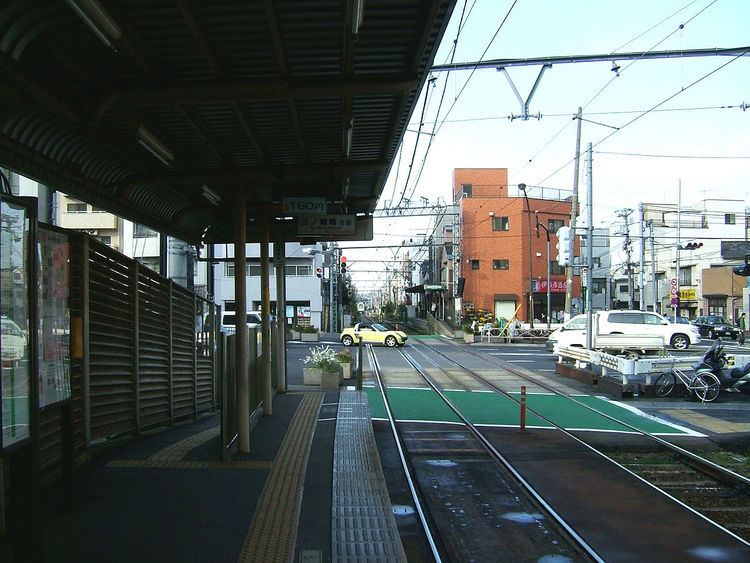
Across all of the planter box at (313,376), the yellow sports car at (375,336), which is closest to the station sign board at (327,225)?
the planter box at (313,376)

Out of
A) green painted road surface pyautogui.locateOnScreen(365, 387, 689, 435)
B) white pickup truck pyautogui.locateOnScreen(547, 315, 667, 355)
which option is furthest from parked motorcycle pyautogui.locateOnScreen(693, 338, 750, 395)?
white pickup truck pyautogui.locateOnScreen(547, 315, 667, 355)

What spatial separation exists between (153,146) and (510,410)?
997 cm

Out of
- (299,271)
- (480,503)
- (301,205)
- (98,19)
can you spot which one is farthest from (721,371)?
(299,271)

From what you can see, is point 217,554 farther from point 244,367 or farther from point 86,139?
point 86,139

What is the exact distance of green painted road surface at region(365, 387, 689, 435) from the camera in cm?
1289

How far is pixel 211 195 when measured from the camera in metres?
10.2

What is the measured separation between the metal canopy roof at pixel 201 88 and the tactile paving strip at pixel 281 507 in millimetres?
3528

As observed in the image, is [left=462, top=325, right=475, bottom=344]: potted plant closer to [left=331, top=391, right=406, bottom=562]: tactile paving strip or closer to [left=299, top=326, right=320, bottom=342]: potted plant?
[left=299, top=326, right=320, bottom=342]: potted plant

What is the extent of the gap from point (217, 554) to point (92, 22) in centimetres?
369

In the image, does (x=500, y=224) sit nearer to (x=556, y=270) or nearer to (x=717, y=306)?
(x=556, y=270)

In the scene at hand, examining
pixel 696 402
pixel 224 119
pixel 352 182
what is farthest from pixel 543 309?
pixel 224 119

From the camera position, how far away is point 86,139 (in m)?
7.12

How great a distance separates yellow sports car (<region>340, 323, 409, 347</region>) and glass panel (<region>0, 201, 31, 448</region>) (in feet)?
108

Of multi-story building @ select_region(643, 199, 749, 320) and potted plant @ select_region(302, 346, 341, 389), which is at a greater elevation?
multi-story building @ select_region(643, 199, 749, 320)
